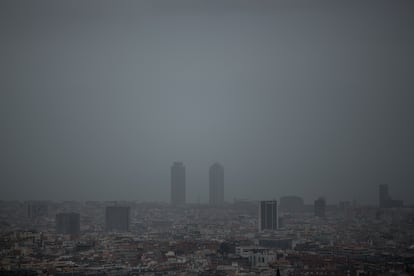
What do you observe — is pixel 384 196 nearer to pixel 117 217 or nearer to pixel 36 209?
pixel 117 217

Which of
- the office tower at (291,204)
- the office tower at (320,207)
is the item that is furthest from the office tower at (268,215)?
the office tower at (320,207)

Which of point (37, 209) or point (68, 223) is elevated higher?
point (37, 209)

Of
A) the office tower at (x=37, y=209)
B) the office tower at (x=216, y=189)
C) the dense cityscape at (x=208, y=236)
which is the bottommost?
the dense cityscape at (x=208, y=236)

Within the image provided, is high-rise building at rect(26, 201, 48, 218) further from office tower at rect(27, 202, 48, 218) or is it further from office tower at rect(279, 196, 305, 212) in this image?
office tower at rect(279, 196, 305, 212)

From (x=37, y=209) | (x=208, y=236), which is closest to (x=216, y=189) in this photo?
(x=37, y=209)

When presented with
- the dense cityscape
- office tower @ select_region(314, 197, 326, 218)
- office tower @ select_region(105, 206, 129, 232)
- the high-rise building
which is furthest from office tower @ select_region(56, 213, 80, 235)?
office tower @ select_region(314, 197, 326, 218)

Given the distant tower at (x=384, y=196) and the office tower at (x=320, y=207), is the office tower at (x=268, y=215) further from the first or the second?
the distant tower at (x=384, y=196)
